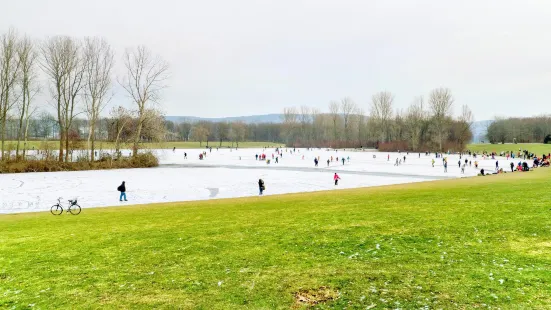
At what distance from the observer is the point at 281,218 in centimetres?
1389

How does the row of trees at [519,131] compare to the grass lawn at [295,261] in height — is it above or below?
above

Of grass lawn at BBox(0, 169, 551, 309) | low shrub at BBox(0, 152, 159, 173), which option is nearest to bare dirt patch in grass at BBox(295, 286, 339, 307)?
grass lawn at BBox(0, 169, 551, 309)

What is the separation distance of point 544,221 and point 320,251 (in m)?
7.11

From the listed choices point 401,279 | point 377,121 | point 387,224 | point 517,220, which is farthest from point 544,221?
point 377,121

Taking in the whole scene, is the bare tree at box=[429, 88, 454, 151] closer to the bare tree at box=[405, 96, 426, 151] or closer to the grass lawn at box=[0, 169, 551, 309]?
the bare tree at box=[405, 96, 426, 151]

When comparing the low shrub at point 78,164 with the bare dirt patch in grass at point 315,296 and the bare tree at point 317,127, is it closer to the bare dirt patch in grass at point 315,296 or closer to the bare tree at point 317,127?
the bare dirt patch in grass at point 315,296

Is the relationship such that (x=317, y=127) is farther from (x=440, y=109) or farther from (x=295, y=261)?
(x=295, y=261)

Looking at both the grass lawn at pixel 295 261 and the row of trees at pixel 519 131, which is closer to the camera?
the grass lawn at pixel 295 261

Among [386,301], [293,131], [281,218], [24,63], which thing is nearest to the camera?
[386,301]

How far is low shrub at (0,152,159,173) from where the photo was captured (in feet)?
140

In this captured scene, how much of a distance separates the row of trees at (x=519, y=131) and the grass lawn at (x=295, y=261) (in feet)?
471

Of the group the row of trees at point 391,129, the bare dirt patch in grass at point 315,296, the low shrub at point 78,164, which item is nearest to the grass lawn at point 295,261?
the bare dirt patch in grass at point 315,296

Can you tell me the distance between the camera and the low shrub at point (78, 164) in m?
42.8

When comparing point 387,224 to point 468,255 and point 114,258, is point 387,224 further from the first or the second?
point 114,258
